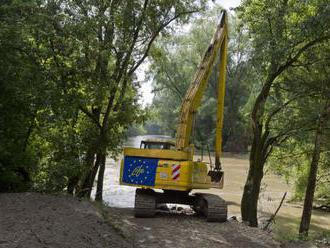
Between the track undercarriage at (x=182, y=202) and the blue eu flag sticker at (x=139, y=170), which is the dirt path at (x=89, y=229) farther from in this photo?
the blue eu flag sticker at (x=139, y=170)

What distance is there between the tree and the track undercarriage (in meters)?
3.34

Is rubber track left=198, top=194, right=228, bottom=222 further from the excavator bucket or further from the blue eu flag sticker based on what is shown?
the blue eu flag sticker

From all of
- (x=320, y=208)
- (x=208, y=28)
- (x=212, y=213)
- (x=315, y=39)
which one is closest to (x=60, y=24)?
(x=212, y=213)

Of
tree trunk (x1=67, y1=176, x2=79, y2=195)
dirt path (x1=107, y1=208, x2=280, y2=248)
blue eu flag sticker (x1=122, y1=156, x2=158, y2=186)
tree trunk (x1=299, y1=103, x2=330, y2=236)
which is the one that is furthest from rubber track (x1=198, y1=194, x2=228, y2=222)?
tree trunk (x1=67, y1=176, x2=79, y2=195)

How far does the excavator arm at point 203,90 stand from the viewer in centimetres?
1265

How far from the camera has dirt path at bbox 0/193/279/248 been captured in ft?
22.0

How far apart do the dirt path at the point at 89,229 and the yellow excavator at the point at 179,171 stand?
57 centimetres

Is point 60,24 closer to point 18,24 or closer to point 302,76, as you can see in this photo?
point 18,24

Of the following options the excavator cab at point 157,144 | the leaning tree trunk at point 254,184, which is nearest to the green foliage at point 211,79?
the leaning tree trunk at point 254,184

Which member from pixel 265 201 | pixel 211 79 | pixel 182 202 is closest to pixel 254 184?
pixel 182 202

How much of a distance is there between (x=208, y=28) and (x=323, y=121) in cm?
3724

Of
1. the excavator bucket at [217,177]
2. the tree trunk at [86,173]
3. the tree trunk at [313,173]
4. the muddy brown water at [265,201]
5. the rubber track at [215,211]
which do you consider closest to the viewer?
the rubber track at [215,211]

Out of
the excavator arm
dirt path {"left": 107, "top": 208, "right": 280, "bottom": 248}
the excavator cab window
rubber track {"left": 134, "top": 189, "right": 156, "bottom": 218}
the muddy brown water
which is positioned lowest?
the muddy brown water

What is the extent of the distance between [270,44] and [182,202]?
18.3 feet
